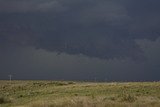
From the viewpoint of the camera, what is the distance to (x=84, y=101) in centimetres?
4872

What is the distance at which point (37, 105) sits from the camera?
49219 millimetres

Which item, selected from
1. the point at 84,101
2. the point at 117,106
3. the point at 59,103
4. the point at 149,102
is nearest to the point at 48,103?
the point at 59,103

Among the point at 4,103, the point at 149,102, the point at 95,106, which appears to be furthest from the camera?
the point at 4,103

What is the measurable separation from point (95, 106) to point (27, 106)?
29.9 ft

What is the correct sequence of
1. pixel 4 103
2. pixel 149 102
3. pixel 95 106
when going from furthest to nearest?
1. pixel 4 103
2. pixel 149 102
3. pixel 95 106

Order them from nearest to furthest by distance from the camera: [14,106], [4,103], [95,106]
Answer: [95,106] → [14,106] → [4,103]

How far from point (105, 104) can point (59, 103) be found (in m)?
5.76

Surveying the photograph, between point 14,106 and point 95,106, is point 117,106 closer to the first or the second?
point 95,106

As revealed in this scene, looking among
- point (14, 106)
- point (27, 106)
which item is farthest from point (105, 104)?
point (14, 106)

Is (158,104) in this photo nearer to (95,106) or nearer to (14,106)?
(95,106)

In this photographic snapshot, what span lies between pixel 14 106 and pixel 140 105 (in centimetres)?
1734

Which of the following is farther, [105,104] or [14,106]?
[14,106]

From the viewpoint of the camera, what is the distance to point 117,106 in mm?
47406

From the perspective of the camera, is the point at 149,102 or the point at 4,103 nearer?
the point at 149,102
